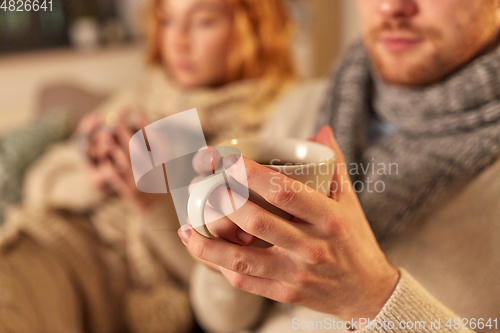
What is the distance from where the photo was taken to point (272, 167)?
246mm

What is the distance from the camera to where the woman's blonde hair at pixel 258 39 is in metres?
0.81

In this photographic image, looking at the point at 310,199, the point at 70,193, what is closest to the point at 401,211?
the point at 310,199

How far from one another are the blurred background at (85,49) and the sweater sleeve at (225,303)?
37.6 inches

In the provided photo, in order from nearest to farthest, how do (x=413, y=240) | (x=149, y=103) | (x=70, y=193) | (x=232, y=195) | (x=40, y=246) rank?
(x=232, y=195) < (x=413, y=240) < (x=40, y=246) < (x=70, y=193) < (x=149, y=103)

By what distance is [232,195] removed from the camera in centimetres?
23

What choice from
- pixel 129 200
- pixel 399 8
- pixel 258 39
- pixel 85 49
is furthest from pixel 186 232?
pixel 85 49

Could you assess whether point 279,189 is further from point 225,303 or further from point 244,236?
point 225,303

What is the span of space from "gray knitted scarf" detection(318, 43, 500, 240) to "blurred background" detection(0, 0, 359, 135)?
0.98 metres

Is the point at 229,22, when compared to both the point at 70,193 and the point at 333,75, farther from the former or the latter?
the point at 70,193

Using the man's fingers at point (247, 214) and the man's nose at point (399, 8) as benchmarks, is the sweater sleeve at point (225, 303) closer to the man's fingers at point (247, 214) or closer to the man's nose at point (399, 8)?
the man's fingers at point (247, 214)

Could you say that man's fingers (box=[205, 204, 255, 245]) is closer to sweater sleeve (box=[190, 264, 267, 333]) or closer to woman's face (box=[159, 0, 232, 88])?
sweater sleeve (box=[190, 264, 267, 333])

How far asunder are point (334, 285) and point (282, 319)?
0.22 meters

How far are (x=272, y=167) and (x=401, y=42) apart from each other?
31cm

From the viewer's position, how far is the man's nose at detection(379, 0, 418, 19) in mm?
407
